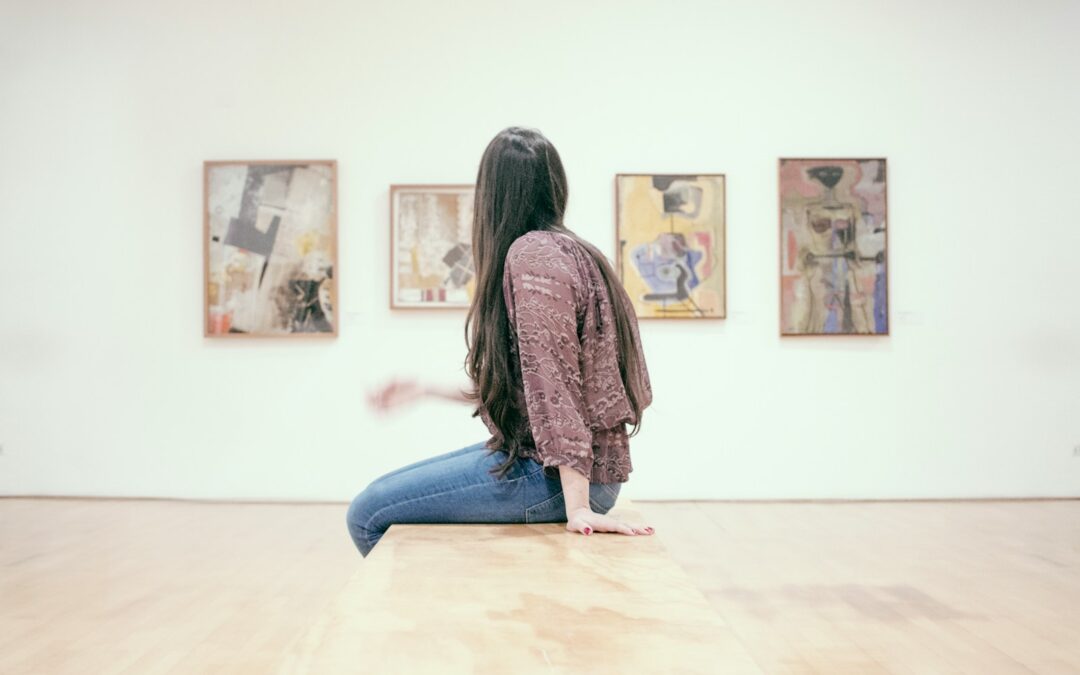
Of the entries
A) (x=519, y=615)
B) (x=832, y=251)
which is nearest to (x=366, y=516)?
(x=519, y=615)

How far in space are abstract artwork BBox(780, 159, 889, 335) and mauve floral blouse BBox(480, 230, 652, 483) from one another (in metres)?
4.24

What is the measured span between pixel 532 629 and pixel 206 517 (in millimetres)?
4742

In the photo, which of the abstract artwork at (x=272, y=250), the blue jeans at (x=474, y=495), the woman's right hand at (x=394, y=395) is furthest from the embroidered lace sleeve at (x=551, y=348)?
the abstract artwork at (x=272, y=250)

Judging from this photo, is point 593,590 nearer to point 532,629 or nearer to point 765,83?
point 532,629

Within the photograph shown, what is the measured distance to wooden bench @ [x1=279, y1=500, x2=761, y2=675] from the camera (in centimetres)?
130

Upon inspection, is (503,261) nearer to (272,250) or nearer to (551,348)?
(551,348)

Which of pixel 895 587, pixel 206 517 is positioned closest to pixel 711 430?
pixel 895 587

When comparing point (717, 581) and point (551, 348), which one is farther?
point (717, 581)

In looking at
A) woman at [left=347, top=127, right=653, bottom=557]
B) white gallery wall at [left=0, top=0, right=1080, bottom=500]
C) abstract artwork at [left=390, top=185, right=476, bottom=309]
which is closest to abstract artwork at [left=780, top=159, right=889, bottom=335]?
white gallery wall at [left=0, top=0, right=1080, bottom=500]

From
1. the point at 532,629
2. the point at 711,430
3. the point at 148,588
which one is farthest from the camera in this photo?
the point at 711,430

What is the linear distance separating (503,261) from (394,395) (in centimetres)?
50

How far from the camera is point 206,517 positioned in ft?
18.3

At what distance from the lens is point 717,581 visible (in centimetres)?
393

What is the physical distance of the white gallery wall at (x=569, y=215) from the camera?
624cm
